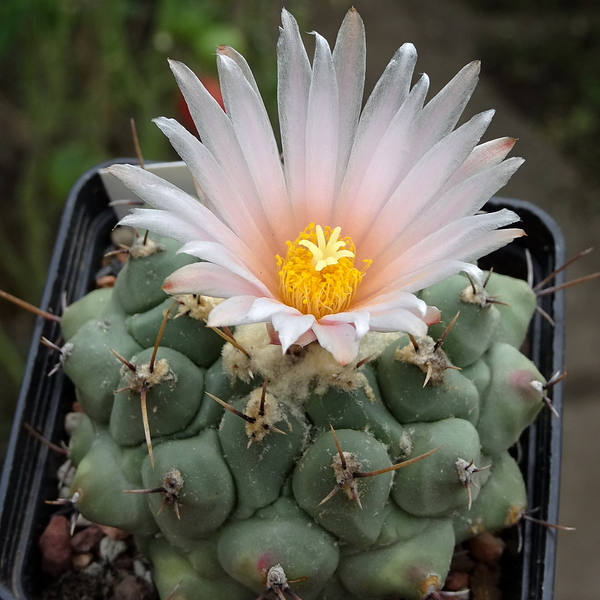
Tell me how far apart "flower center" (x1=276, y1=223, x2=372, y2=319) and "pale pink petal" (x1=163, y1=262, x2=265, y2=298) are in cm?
11

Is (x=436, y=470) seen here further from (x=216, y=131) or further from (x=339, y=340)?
(x=216, y=131)

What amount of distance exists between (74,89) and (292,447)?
63.1 inches

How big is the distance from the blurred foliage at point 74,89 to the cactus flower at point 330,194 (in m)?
0.83

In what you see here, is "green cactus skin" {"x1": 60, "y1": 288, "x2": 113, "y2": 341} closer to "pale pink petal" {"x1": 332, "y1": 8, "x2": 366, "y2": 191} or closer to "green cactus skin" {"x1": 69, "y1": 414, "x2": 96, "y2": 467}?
"green cactus skin" {"x1": 69, "y1": 414, "x2": 96, "y2": 467}

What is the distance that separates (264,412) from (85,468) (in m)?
0.24

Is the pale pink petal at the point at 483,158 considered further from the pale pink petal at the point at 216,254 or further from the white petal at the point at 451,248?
the pale pink petal at the point at 216,254

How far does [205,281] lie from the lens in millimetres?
607

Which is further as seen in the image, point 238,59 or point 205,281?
point 238,59

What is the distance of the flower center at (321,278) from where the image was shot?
73cm

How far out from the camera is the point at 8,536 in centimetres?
90

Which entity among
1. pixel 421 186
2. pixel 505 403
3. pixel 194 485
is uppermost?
pixel 421 186

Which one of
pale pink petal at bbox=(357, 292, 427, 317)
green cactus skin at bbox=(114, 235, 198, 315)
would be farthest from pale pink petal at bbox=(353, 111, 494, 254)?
green cactus skin at bbox=(114, 235, 198, 315)

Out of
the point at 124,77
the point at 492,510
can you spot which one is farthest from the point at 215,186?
the point at 124,77

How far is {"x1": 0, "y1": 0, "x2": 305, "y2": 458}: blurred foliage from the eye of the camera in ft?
4.99
